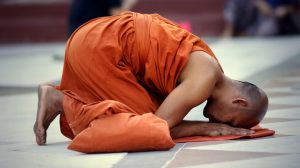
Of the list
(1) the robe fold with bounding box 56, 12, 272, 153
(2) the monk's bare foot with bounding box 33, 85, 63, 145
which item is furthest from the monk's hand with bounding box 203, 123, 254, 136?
(2) the monk's bare foot with bounding box 33, 85, 63, 145

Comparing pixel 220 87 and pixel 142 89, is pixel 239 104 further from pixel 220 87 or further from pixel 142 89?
pixel 142 89

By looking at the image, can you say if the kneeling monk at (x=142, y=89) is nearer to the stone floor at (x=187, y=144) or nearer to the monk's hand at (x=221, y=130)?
the monk's hand at (x=221, y=130)

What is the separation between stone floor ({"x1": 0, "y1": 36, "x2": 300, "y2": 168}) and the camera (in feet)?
13.9

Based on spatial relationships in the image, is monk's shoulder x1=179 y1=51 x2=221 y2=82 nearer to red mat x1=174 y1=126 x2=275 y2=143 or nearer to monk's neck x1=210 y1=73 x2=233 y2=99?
monk's neck x1=210 y1=73 x2=233 y2=99

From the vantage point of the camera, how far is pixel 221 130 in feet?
15.9

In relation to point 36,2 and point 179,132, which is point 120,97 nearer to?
point 179,132

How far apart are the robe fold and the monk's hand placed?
0.31 m

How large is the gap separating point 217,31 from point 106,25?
429 inches

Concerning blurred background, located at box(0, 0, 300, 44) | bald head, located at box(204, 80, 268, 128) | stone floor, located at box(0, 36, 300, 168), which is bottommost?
blurred background, located at box(0, 0, 300, 44)

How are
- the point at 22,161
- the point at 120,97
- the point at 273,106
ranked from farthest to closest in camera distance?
the point at 273,106 → the point at 120,97 → the point at 22,161

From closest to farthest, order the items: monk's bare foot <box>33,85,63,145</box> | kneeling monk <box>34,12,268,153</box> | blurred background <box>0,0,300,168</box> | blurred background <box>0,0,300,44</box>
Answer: blurred background <box>0,0,300,168</box>
kneeling monk <box>34,12,268,153</box>
monk's bare foot <box>33,85,63,145</box>
blurred background <box>0,0,300,44</box>

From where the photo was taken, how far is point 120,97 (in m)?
A: 4.76

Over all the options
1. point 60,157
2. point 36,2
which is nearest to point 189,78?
point 60,157

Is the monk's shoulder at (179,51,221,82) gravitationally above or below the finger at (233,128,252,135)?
above
